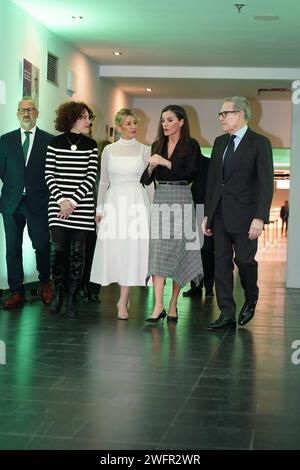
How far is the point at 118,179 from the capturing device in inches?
243

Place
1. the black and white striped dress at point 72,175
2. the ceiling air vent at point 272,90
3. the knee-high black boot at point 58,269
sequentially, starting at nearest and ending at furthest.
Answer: the black and white striped dress at point 72,175 < the knee-high black boot at point 58,269 < the ceiling air vent at point 272,90

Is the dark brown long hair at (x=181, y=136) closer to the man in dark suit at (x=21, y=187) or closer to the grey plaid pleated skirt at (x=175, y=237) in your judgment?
the grey plaid pleated skirt at (x=175, y=237)

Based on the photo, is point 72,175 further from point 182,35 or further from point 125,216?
point 182,35

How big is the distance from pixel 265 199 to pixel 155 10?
11.0ft

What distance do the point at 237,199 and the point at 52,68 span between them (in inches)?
179

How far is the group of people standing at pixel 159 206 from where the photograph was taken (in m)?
5.74

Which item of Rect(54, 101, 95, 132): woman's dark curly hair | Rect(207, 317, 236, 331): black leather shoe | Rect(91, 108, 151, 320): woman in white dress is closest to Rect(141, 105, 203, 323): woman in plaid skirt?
Rect(91, 108, 151, 320): woman in white dress

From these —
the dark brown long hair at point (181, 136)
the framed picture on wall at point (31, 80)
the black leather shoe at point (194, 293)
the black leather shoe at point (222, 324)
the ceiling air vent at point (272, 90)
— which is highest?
the ceiling air vent at point (272, 90)

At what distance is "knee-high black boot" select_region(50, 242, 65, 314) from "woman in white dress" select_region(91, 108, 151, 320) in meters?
0.36

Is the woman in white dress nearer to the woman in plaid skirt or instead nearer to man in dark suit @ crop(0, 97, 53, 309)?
the woman in plaid skirt

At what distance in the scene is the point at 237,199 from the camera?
5.72m

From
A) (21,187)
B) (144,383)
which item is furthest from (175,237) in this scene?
(144,383)

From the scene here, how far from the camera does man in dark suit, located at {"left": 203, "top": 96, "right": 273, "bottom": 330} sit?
18.6 feet

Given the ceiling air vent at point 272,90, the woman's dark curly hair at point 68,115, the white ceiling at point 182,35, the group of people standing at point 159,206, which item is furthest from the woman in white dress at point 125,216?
the ceiling air vent at point 272,90
